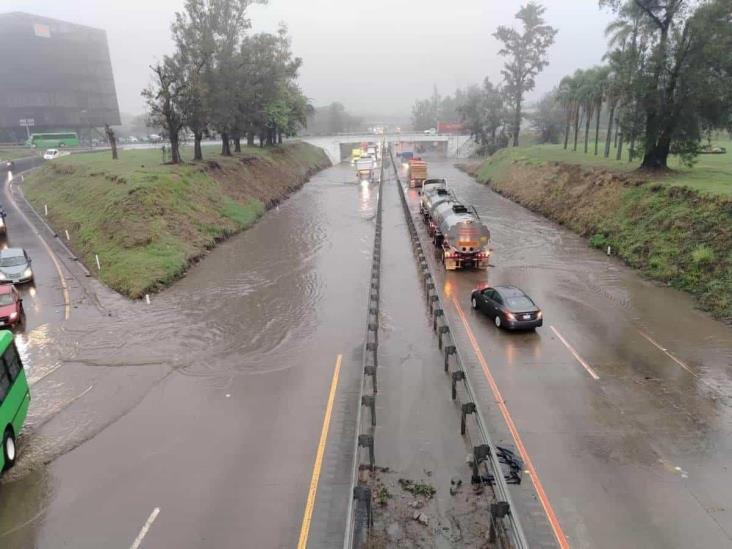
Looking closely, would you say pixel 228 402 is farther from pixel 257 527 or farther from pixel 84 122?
pixel 84 122

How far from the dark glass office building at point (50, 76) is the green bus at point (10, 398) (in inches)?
5183

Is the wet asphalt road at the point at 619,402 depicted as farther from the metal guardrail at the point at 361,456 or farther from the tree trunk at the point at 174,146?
the tree trunk at the point at 174,146

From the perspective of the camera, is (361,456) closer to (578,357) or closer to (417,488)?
(417,488)

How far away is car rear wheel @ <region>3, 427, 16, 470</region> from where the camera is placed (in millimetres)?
11945

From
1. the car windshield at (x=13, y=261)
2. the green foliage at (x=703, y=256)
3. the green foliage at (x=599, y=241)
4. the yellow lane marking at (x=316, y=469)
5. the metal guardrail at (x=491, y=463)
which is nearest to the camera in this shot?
the metal guardrail at (x=491, y=463)

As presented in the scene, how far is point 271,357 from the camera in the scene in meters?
18.2

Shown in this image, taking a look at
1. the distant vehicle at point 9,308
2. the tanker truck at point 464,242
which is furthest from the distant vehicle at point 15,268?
the tanker truck at point 464,242

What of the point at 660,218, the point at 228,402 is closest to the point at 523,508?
the point at 228,402

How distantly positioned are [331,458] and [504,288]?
11.7 meters

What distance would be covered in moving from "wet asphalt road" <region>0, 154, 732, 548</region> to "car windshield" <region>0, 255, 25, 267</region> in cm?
148

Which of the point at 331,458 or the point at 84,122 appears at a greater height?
the point at 84,122

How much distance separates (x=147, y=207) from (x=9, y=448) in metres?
23.7

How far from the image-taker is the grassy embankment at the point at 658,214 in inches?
945

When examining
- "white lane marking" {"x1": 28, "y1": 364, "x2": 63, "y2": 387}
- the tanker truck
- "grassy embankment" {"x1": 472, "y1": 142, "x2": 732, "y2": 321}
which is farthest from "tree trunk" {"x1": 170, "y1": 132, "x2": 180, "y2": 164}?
"grassy embankment" {"x1": 472, "y1": 142, "x2": 732, "y2": 321}
